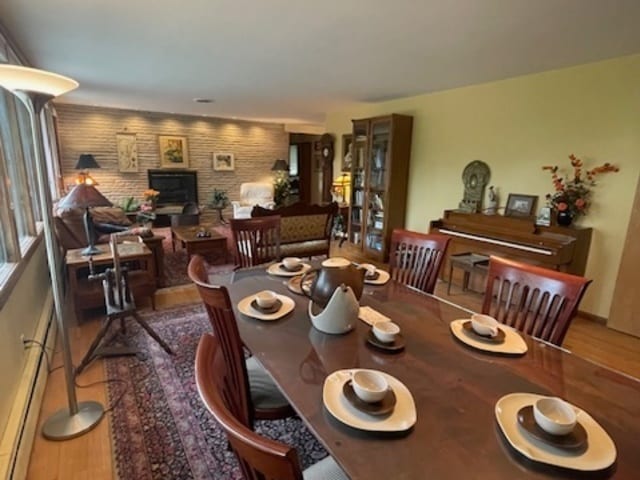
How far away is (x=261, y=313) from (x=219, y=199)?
7321 millimetres

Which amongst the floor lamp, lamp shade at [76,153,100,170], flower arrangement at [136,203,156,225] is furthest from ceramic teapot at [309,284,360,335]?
lamp shade at [76,153,100,170]

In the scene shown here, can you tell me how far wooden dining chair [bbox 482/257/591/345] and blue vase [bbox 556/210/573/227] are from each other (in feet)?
7.13

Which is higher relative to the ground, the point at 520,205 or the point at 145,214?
the point at 520,205

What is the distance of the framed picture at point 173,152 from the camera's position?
7.97 meters

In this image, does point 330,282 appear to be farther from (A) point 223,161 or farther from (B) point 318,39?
(A) point 223,161

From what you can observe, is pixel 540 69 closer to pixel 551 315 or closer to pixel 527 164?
pixel 527 164

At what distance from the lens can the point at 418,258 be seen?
219cm

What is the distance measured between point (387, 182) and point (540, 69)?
2.14m

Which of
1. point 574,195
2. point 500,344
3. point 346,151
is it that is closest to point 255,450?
point 500,344

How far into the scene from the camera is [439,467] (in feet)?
2.56

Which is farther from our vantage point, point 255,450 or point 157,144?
point 157,144

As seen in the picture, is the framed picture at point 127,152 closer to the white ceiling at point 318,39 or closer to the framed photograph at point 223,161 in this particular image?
the framed photograph at point 223,161

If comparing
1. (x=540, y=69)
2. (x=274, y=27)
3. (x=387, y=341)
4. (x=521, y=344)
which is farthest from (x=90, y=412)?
(x=540, y=69)

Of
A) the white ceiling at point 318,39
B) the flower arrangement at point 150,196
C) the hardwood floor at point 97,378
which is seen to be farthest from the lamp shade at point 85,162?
the hardwood floor at point 97,378
